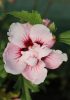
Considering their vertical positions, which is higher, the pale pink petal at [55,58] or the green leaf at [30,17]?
the green leaf at [30,17]

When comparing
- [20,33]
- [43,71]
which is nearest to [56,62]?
[43,71]

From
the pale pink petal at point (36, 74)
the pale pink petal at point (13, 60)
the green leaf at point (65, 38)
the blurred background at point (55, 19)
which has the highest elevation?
the green leaf at point (65, 38)

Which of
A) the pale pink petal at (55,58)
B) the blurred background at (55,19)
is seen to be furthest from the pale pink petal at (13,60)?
the blurred background at (55,19)

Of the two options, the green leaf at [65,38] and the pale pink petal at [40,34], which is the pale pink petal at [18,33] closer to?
the pale pink petal at [40,34]

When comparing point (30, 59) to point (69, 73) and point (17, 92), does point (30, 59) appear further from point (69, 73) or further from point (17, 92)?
point (69, 73)

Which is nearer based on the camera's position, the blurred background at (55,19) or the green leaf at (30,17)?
the green leaf at (30,17)

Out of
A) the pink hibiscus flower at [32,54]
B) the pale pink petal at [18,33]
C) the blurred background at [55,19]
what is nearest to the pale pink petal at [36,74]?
the pink hibiscus flower at [32,54]

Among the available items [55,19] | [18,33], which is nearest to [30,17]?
[18,33]

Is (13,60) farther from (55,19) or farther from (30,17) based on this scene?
(55,19)

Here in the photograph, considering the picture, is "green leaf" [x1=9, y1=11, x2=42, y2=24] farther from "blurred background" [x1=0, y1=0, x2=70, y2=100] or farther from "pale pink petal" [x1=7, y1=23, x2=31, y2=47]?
"blurred background" [x1=0, y1=0, x2=70, y2=100]
